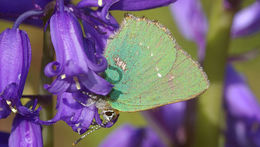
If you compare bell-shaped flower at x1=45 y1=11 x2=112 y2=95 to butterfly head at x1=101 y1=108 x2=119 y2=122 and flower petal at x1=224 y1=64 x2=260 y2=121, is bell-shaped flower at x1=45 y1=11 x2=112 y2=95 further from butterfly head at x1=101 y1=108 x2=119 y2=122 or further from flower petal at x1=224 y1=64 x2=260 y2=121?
flower petal at x1=224 y1=64 x2=260 y2=121

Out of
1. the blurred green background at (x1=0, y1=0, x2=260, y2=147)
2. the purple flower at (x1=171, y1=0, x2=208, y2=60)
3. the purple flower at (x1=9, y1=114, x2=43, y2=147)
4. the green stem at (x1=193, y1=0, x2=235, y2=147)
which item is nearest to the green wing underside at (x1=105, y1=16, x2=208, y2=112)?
the purple flower at (x1=9, y1=114, x2=43, y2=147)

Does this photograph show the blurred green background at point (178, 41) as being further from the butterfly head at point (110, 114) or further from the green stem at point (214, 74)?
the butterfly head at point (110, 114)

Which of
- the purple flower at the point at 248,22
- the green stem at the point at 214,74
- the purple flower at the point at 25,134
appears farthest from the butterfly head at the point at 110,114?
the purple flower at the point at 248,22

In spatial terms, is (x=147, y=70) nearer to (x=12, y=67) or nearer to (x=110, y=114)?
(x=110, y=114)

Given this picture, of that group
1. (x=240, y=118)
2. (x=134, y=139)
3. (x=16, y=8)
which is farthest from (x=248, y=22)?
(x=16, y=8)

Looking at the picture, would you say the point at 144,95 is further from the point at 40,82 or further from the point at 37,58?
the point at 37,58

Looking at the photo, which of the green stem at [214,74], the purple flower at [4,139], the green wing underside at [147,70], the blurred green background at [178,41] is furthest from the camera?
the blurred green background at [178,41]
